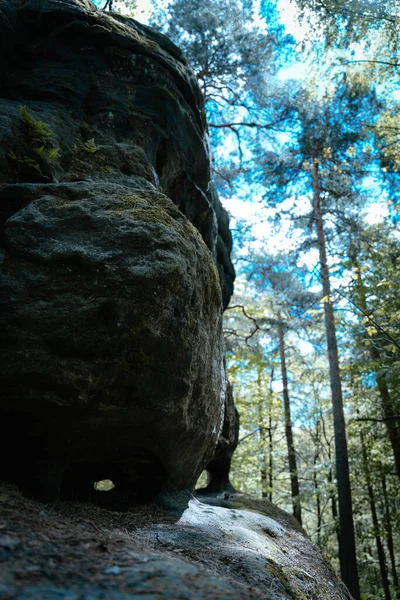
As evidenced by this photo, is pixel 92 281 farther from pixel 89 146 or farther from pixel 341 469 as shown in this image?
pixel 341 469

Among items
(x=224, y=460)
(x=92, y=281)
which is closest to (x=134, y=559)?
(x=92, y=281)

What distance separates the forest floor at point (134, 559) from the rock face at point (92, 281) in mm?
661

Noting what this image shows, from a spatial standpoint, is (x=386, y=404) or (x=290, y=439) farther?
(x=290, y=439)

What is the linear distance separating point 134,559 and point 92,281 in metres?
2.41

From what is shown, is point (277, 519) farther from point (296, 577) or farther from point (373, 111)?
point (373, 111)

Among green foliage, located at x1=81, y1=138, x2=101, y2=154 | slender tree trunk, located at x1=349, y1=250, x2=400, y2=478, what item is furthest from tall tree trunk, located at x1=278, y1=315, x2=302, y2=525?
green foliage, located at x1=81, y1=138, x2=101, y2=154

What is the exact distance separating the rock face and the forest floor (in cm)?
66

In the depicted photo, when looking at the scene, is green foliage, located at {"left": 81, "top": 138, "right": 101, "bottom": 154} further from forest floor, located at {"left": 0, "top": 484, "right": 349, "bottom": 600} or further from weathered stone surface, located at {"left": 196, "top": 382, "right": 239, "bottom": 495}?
weathered stone surface, located at {"left": 196, "top": 382, "right": 239, "bottom": 495}

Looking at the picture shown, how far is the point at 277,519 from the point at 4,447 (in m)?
5.37

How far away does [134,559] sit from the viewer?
7.62 feet

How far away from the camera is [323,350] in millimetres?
18891

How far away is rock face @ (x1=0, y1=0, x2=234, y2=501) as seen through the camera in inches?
149

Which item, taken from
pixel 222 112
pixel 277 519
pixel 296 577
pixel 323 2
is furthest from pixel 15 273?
pixel 222 112

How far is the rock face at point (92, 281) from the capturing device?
3.78 metres
